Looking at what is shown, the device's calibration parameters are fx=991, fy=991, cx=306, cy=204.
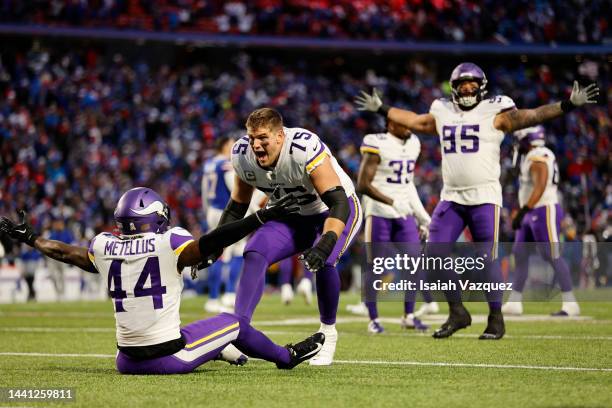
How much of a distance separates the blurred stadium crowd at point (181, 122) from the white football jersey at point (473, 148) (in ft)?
40.3

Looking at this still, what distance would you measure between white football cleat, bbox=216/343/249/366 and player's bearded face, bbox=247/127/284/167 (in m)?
1.15

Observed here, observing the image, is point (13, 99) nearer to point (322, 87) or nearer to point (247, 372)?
point (322, 87)

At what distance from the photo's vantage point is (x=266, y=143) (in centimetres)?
599

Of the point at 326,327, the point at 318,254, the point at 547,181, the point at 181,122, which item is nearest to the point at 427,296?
the point at 547,181

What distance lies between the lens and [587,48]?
26.9m

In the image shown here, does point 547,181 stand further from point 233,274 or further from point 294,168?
point 294,168

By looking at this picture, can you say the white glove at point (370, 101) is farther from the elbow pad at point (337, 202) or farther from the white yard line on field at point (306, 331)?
the elbow pad at point (337, 202)

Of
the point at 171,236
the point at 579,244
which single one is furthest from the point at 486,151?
the point at 579,244

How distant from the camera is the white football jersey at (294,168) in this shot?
607 cm

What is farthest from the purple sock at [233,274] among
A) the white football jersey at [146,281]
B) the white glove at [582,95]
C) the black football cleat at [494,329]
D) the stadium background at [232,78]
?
the stadium background at [232,78]

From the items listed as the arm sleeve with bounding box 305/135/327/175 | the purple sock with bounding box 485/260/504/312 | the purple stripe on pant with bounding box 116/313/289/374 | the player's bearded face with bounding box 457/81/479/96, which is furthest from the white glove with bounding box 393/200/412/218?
the purple stripe on pant with bounding box 116/313/289/374

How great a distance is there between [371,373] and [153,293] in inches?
54.3

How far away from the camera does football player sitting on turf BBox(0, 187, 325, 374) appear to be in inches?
218

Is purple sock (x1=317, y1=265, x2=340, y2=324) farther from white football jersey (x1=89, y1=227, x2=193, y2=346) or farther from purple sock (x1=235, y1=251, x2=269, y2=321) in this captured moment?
white football jersey (x1=89, y1=227, x2=193, y2=346)
